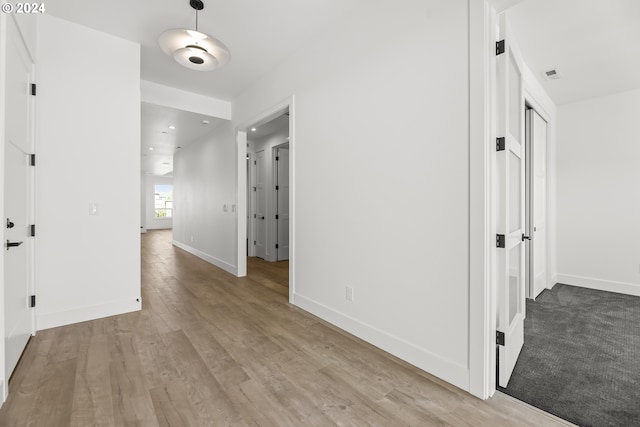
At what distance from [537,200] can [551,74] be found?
1.56m

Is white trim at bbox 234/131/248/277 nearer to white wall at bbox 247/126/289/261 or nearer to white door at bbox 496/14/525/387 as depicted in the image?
white wall at bbox 247/126/289/261

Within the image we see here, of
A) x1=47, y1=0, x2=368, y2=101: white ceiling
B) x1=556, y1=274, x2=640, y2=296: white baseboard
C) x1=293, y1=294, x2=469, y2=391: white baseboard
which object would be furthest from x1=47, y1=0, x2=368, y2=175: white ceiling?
x1=556, y1=274, x2=640, y2=296: white baseboard

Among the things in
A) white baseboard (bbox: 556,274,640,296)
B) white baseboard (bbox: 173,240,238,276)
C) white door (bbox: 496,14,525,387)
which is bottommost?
white baseboard (bbox: 556,274,640,296)

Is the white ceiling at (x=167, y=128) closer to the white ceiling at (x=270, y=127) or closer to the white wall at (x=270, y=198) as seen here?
the white ceiling at (x=270, y=127)

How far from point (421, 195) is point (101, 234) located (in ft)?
10.3

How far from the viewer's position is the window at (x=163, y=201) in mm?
14781

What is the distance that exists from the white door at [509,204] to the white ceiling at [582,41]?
709 millimetres

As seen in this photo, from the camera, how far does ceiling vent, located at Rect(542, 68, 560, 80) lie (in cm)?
331

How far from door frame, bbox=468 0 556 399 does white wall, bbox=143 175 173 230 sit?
1522cm

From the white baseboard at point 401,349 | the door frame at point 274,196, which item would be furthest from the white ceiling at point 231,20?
the white baseboard at point 401,349

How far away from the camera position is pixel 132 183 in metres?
3.12

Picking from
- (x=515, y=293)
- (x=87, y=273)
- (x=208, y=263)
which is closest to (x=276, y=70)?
(x=87, y=273)

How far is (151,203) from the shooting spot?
14438 mm

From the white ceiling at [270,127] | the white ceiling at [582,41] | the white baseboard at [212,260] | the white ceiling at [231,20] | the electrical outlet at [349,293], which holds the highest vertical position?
the white ceiling at [231,20]
